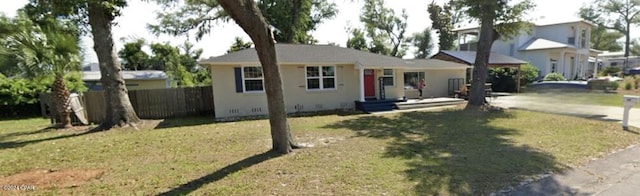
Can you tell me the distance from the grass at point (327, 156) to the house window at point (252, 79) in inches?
127

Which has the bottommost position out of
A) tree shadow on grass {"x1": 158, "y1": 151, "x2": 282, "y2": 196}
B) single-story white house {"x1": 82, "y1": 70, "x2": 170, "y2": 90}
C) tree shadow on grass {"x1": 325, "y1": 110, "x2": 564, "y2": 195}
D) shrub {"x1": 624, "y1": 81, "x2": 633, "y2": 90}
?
tree shadow on grass {"x1": 325, "y1": 110, "x2": 564, "y2": 195}

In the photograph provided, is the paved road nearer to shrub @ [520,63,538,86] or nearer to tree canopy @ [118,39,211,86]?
shrub @ [520,63,538,86]

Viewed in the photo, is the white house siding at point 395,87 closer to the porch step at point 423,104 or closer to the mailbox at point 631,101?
the porch step at point 423,104

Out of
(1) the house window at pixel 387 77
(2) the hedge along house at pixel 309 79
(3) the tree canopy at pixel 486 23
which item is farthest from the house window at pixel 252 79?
(3) the tree canopy at pixel 486 23

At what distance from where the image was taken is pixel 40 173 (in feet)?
18.3

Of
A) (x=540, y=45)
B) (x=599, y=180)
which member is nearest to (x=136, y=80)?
(x=599, y=180)

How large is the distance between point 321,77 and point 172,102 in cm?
711

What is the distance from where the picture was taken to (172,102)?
14.3 m

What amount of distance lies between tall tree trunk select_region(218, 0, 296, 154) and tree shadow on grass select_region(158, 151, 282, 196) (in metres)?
0.37

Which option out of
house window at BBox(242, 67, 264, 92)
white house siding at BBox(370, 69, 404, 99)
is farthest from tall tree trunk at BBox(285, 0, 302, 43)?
house window at BBox(242, 67, 264, 92)

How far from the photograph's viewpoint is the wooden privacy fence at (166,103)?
12.9 meters

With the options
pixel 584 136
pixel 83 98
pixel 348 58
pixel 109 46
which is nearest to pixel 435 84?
pixel 348 58

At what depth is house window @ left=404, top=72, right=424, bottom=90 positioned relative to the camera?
64.0 feet

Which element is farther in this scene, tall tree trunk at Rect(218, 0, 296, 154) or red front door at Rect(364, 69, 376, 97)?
red front door at Rect(364, 69, 376, 97)
